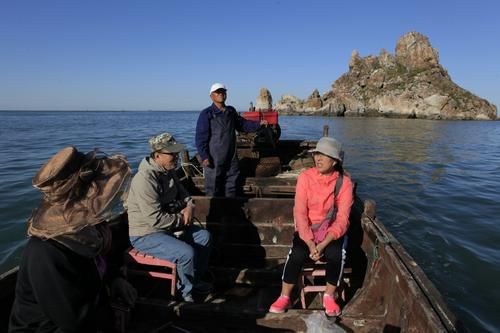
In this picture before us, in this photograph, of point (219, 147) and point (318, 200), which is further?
point (219, 147)

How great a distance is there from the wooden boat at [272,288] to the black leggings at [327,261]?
1.09ft

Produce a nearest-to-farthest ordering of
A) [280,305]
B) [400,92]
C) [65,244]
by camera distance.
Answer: [65,244]
[280,305]
[400,92]

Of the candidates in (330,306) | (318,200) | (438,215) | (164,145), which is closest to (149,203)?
(164,145)

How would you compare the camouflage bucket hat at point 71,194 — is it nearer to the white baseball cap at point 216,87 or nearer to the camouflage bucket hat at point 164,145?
the camouflage bucket hat at point 164,145

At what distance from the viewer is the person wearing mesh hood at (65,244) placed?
1.60 m

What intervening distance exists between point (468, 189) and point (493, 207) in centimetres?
248

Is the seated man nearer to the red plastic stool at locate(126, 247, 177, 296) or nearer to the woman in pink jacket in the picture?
the red plastic stool at locate(126, 247, 177, 296)

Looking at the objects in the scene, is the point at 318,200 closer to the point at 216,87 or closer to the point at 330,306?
the point at 330,306

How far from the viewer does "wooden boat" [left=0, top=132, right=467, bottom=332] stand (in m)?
2.75

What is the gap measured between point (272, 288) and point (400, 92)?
96.2 metres

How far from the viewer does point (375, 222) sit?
407cm

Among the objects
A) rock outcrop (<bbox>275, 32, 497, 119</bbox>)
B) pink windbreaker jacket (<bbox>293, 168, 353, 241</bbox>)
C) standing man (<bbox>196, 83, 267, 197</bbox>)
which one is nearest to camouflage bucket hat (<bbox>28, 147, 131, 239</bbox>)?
pink windbreaker jacket (<bbox>293, 168, 353, 241</bbox>)

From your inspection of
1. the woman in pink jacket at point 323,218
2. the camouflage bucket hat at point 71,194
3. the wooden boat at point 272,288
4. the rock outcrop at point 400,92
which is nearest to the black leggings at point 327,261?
the woman in pink jacket at point 323,218

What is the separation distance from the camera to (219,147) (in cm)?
558
